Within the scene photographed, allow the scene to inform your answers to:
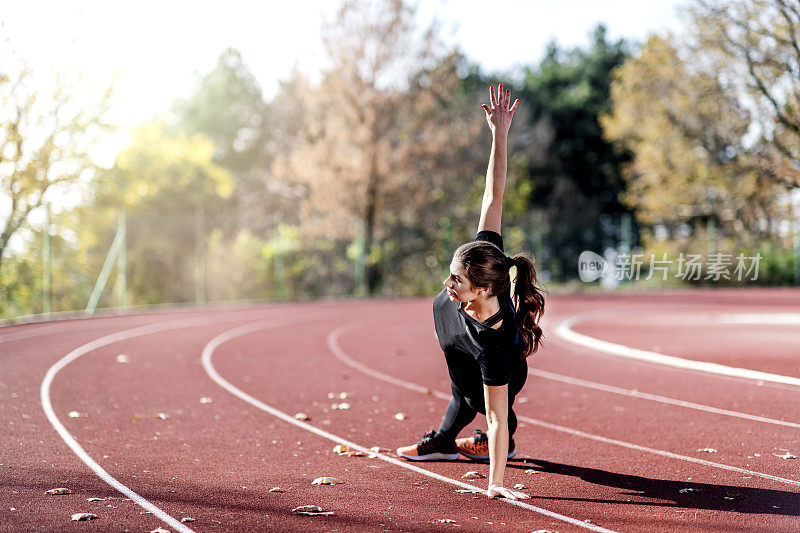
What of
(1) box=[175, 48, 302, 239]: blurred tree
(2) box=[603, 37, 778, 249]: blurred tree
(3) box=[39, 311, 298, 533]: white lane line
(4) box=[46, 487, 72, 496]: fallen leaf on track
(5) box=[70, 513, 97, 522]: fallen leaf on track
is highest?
(1) box=[175, 48, 302, 239]: blurred tree

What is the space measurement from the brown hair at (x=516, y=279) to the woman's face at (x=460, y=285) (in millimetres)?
25

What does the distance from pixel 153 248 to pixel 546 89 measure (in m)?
31.5

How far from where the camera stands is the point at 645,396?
9.29 meters

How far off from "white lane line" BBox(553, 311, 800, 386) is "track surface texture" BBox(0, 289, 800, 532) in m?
0.12

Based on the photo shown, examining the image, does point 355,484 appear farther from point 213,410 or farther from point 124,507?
point 213,410

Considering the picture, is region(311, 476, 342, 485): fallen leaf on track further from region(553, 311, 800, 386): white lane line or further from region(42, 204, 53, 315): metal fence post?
region(42, 204, 53, 315): metal fence post

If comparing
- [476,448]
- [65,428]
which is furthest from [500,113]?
[65,428]

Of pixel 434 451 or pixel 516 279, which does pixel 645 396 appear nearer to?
pixel 434 451

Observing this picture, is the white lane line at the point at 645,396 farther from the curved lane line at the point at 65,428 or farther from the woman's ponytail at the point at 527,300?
the curved lane line at the point at 65,428

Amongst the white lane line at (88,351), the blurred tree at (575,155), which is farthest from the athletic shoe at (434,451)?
the blurred tree at (575,155)

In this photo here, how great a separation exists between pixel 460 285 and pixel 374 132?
27048 mm

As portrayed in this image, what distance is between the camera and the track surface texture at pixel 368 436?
4.80 m

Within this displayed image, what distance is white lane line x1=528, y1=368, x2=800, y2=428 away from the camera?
780cm

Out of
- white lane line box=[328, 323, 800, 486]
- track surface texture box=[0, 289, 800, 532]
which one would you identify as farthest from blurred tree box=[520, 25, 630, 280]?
white lane line box=[328, 323, 800, 486]
